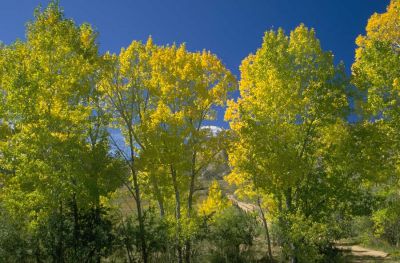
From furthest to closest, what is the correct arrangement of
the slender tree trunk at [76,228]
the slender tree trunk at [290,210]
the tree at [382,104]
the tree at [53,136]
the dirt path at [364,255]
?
the dirt path at [364,255] → the slender tree trunk at [76,228] → the tree at [382,104] → the slender tree trunk at [290,210] → the tree at [53,136]

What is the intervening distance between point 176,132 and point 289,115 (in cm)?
546

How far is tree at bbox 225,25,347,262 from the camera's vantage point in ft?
51.9

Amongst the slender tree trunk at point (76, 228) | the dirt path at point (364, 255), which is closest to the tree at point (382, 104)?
the slender tree trunk at point (76, 228)

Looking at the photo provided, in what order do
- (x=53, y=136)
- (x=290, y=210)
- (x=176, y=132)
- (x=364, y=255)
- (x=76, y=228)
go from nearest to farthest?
(x=53, y=136) < (x=290, y=210) < (x=76, y=228) < (x=176, y=132) < (x=364, y=255)


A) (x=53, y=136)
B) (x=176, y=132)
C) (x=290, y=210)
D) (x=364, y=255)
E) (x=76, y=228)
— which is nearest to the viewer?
(x=53, y=136)

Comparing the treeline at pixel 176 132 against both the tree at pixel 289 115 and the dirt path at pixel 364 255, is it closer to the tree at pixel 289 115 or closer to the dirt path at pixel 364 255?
the tree at pixel 289 115

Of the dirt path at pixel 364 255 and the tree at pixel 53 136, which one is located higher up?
the tree at pixel 53 136

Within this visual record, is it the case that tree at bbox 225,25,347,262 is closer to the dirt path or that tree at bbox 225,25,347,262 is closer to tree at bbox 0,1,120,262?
tree at bbox 0,1,120,262

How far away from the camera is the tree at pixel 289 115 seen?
15805mm

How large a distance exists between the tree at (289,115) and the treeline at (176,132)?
5 centimetres

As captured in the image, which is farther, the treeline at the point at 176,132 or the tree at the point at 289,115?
the tree at the point at 289,115

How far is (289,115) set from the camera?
1661 centimetres

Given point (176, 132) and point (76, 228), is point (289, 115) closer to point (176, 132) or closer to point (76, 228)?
point (176, 132)

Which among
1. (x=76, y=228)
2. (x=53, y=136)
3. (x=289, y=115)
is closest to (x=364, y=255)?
(x=289, y=115)
